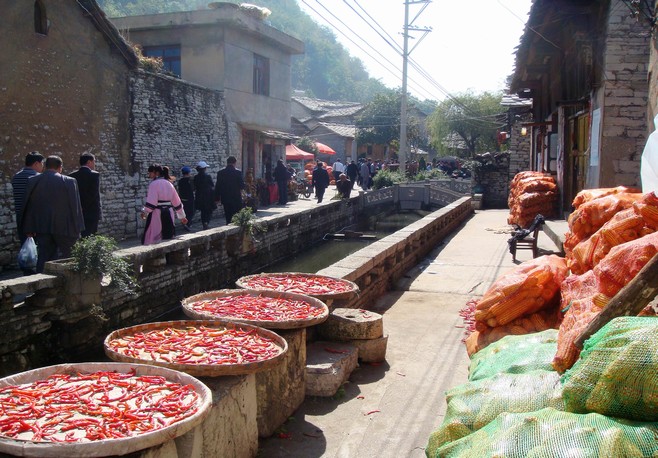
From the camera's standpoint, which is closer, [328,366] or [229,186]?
[328,366]

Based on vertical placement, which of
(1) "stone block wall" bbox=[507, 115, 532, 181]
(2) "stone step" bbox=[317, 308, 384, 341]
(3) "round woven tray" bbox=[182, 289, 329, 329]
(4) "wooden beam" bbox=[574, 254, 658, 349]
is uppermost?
(1) "stone block wall" bbox=[507, 115, 532, 181]

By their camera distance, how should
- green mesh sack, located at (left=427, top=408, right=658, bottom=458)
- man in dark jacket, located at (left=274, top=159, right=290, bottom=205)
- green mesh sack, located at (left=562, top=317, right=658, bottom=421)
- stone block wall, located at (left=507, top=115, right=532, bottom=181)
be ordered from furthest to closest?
1. stone block wall, located at (left=507, top=115, right=532, bottom=181)
2. man in dark jacket, located at (left=274, top=159, right=290, bottom=205)
3. green mesh sack, located at (left=562, top=317, right=658, bottom=421)
4. green mesh sack, located at (left=427, top=408, right=658, bottom=458)

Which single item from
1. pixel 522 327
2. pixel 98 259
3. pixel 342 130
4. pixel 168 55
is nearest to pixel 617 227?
pixel 522 327

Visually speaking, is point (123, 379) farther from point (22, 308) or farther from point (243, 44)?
point (243, 44)

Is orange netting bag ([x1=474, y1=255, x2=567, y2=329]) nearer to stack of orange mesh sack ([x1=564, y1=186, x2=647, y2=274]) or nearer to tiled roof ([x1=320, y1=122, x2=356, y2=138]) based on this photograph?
stack of orange mesh sack ([x1=564, y1=186, x2=647, y2=274])

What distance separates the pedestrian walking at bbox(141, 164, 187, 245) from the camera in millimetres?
10320

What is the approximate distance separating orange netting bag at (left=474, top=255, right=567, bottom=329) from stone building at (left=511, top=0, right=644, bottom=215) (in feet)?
10.4

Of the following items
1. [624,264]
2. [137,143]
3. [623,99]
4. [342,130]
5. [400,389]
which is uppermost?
[342,130]

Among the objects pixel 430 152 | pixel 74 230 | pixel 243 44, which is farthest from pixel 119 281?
pixel 430 152

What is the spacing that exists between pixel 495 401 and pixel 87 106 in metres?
12.9

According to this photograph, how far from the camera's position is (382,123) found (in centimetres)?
5278

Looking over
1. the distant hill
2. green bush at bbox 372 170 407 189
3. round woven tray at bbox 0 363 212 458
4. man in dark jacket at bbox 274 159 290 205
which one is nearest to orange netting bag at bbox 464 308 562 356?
round woven tray at bbox 0 363 212 458

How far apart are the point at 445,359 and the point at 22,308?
4604mm

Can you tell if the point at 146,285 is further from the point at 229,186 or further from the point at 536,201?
the point at 536,201
